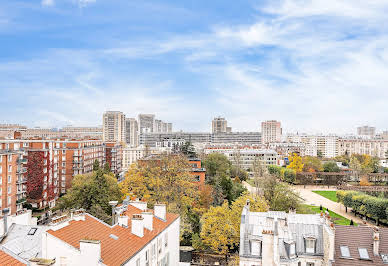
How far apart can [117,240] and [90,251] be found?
13.3 ft

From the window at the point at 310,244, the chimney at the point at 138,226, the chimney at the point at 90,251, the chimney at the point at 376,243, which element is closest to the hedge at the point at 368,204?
the chimney at the point at 376,243

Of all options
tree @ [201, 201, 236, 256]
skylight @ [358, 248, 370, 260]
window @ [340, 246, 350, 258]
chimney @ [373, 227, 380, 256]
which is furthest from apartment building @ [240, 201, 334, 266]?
tree @ [201, 201, 236, 256]

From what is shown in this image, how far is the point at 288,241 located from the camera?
23516 mm

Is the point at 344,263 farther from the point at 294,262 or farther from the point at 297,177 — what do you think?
the point at 297,177

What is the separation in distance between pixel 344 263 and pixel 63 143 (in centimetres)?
6790

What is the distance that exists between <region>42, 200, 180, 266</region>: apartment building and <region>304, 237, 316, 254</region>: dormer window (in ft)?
34.0

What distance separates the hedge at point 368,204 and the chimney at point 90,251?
48901 mm

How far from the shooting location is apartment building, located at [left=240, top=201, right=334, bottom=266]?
855 inches

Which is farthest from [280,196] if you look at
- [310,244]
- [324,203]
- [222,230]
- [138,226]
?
[138,226]

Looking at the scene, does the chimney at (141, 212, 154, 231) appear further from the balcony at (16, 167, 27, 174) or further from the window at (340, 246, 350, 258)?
the balcony at (16, 167, 27, 174)

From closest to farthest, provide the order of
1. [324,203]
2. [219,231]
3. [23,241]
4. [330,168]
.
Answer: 1. [23,241]
2. [219,231]
3. [324,203]
4. [330,168]

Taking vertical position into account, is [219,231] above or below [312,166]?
above

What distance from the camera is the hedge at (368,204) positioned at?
5075 centimetres

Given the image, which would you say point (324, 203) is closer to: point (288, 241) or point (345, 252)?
point (345, 252)
